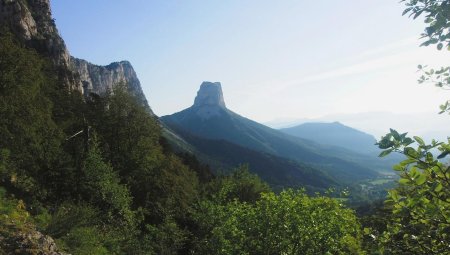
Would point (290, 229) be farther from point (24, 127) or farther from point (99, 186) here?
point (24, 127)

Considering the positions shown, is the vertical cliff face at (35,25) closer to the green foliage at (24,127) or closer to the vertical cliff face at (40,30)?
the vertical cliff face at (40,30)

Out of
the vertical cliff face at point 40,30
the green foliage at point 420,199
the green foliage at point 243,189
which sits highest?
the vertical cliff face at point 40,30

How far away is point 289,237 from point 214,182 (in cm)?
4103

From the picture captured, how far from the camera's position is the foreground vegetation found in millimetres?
5172

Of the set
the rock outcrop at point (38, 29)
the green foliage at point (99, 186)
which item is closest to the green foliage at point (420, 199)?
the green foliage at point (99, 186)

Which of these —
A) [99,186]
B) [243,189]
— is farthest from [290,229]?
[243,189]

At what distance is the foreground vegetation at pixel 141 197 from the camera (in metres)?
5.17

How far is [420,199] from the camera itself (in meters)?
4.61

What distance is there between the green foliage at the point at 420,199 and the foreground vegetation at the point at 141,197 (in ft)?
0.05

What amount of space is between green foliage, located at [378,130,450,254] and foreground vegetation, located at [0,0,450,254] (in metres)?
0.02

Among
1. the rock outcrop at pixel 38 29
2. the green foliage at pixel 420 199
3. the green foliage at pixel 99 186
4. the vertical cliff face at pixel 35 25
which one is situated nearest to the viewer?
the green foliage at pixel 420 199

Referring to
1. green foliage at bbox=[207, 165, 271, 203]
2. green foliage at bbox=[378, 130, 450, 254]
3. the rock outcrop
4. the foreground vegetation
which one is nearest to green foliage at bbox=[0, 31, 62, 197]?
the foreground vegetation

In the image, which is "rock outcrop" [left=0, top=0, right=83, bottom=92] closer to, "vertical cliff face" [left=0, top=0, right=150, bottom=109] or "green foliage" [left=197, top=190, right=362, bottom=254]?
"vertical cliff face" [left=0, top=0, right=150, bottom=109]

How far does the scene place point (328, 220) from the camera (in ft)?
73.8
